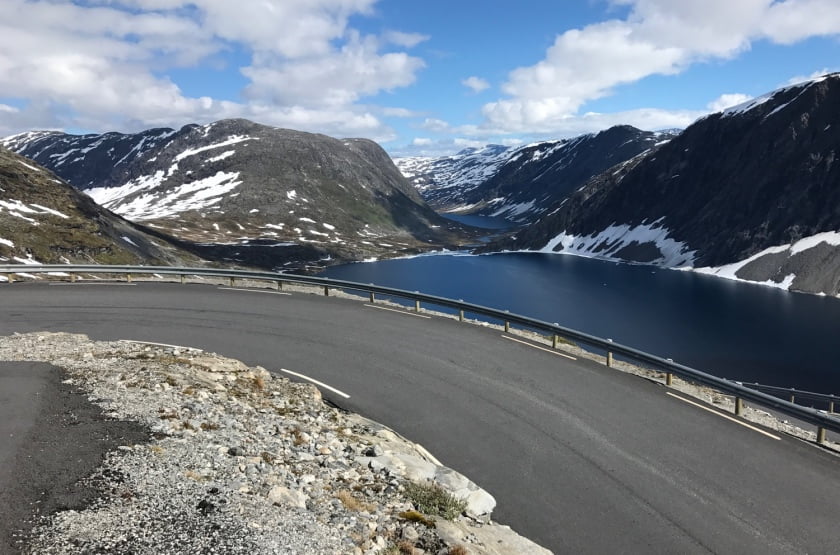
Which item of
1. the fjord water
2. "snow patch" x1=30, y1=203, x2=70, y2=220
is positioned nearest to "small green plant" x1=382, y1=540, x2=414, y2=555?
the fjord water

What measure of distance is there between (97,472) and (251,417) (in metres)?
3.65

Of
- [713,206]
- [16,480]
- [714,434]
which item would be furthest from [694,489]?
[713,206]

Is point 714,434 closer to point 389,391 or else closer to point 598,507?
point 598,507

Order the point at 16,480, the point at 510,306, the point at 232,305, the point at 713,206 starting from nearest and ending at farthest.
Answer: the point at 16,480
the point at 232,305
the point at 510,306
the point at 713,206

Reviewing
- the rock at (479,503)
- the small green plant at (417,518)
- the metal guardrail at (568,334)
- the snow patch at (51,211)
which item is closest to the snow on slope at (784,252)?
the metal guardrail at (568,334)

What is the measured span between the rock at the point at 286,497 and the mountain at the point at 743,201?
122 meters

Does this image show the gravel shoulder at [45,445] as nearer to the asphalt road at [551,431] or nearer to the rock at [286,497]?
the rock at [286,497]

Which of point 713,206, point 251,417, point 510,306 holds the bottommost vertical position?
point 510,306

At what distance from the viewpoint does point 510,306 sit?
9200 centimetres

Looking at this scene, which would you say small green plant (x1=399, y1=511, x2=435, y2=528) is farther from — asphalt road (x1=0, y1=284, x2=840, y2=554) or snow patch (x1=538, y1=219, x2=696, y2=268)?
snow patch (x1=538, y1=219, x2=696, y2=268)

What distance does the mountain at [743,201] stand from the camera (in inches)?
4726

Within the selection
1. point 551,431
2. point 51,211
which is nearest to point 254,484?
point 551,431

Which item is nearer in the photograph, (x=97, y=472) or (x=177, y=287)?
(x=97, y=472)

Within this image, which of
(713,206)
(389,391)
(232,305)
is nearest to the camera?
(389,391)
